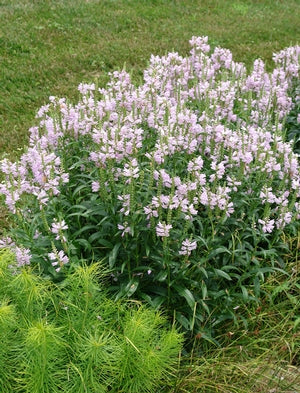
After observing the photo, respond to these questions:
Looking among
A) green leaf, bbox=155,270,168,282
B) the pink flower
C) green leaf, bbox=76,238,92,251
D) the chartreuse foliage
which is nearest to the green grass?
green leaf, bbox=76,238,92,251

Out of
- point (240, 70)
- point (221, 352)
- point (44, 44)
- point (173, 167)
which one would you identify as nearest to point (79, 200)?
point (173, 167)

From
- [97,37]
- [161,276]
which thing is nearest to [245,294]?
[161,276]

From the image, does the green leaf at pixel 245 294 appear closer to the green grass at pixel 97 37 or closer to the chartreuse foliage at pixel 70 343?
the chartreuse foliage at pixel 70 343

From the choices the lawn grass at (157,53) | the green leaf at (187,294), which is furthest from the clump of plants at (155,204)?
the lawn grass at (157,53)

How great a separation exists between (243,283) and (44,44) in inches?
307

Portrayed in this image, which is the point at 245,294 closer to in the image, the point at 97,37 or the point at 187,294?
the point at 187,294

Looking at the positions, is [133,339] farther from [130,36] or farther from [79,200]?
[130,36]

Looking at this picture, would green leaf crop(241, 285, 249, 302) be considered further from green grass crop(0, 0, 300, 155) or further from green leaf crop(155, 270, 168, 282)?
green grass crop(0, 0, 300, 155)

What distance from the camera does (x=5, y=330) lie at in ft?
8.38

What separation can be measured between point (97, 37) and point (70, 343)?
30.2ft

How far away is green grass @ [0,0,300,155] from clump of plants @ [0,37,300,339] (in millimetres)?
3163

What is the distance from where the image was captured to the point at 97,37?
10.9 m

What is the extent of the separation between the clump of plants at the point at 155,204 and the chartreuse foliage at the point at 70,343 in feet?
1.04

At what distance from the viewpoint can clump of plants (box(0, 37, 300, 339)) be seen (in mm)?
3303
